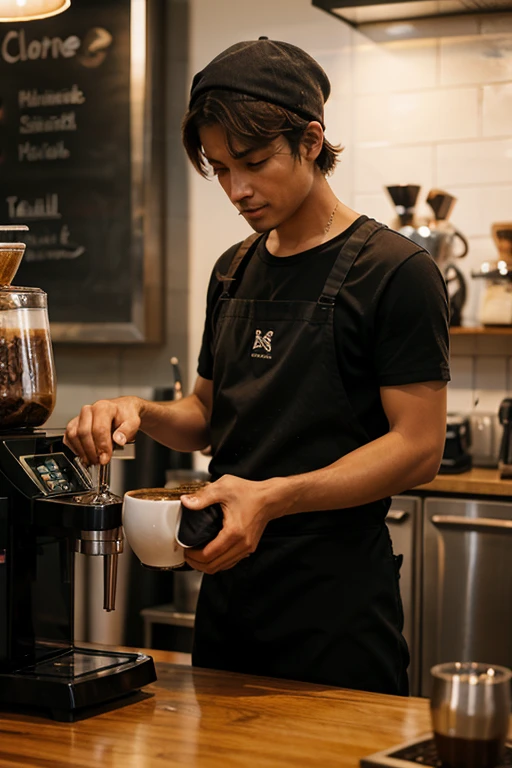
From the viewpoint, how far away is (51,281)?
4.05m

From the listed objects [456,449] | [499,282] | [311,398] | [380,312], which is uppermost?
[499,282]

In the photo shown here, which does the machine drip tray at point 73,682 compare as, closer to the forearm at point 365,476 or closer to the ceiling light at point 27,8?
the forearm at point 365,476

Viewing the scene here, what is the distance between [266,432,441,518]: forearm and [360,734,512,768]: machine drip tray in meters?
0.43

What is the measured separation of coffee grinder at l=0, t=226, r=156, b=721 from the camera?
139 centimetres

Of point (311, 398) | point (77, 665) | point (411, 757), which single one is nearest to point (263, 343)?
point (311, 398)

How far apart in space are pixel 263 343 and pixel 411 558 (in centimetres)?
152

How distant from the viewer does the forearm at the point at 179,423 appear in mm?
1857

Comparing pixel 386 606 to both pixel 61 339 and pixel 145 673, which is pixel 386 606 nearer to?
pixel 145 673

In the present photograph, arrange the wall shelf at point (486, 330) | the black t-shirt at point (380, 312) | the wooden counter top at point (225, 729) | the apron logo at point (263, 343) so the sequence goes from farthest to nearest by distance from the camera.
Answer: the wall shelf at point (486, 330) < the apron logo at point (263, 343) < the black t-shirt at point (380, 312) < the wooden counter top at point (225, 729)

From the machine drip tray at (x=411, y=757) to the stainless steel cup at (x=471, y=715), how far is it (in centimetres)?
5

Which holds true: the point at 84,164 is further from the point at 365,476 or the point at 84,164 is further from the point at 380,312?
the point at 365,476

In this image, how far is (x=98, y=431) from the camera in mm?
1555

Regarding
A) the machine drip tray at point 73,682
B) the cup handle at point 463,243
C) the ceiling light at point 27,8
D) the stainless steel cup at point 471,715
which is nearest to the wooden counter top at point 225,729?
the machine drip tray at point 73,682

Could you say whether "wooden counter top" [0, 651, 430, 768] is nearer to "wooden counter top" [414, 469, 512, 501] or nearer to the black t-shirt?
the black t-shirt
